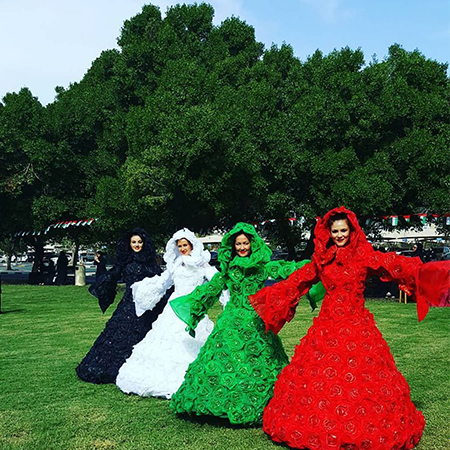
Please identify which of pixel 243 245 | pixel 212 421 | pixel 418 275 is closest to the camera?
pixel 418 275

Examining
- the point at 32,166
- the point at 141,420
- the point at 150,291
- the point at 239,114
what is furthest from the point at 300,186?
the point at 141,420

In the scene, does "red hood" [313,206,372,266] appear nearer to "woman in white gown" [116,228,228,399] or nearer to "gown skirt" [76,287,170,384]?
"woman in white gown" [116,228,228,399]

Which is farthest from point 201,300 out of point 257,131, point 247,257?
point 257,131

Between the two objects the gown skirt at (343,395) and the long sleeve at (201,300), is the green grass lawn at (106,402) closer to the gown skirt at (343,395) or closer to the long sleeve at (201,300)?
the gown skirt at (343,395)

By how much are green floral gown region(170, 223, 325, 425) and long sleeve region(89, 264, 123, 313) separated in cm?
227

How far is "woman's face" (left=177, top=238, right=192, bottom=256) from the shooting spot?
785cm

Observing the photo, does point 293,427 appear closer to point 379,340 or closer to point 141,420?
point 379,340

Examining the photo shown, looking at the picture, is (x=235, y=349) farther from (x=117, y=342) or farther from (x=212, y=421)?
(x=117, y=342)

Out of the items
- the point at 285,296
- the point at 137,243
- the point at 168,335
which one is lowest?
the point at 168,335

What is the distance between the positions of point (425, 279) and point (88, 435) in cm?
354

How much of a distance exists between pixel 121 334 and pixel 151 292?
0.70 metres

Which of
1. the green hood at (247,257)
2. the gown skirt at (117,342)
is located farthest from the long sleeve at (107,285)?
the green hood at (247,257)

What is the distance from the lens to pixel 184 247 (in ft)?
25.7

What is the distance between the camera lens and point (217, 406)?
568 centimetres
